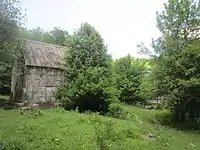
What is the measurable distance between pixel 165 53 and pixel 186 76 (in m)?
2.83

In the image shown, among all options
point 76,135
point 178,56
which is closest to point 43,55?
point 178,56

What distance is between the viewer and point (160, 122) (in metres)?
26.5

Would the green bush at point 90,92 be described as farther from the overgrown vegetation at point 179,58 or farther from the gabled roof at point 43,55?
the overgrown vegetation at point 179,58

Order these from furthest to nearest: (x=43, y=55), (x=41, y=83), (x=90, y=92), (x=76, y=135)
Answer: (x=43, y=55) → (x=41, y=83) → (x=90, y=92) → (x=76, y=135)

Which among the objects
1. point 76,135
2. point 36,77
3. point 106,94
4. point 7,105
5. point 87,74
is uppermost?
point 87,74

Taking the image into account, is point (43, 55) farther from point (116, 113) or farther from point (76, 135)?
point (76, 135)

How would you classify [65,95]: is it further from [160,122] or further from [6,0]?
[6,0]

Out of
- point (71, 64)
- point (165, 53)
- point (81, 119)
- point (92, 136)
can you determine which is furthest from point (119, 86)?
point (92, 136)

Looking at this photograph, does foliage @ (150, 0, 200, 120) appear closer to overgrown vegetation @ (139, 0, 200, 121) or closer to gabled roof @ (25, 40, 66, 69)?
overgrown vegetation @ (139, 0, 200, 121)

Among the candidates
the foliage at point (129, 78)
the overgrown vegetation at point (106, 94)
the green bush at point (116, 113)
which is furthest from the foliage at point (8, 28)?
the foliage at point (129, 78)

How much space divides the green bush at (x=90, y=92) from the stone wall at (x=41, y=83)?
1678mm

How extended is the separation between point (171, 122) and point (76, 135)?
40.7 ft

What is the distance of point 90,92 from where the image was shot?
26578mm

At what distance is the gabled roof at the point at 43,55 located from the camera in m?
28.6
